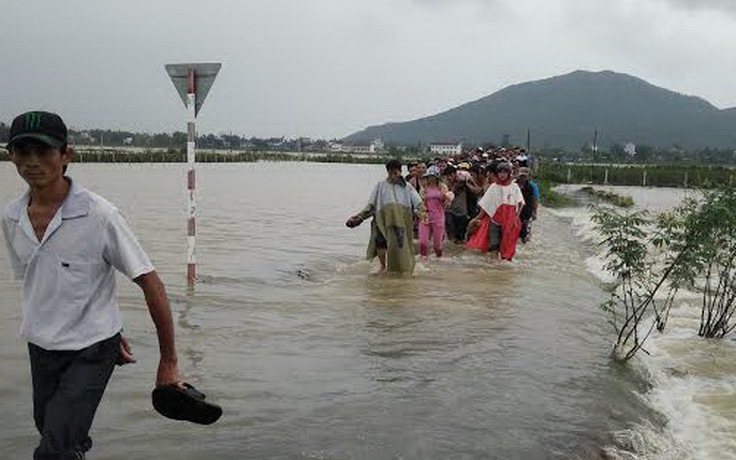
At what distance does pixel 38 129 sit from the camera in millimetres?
2879

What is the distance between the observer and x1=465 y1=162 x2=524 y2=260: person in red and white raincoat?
38.3ft

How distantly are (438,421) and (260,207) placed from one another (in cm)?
2079

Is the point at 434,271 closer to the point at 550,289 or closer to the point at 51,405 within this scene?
the point at 550,289

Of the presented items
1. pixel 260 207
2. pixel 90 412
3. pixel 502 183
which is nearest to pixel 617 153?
pixel 260 207

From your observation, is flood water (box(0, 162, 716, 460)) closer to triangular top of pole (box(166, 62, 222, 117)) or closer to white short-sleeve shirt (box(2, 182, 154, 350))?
white short-sleeve shirt (box(2, 182, 154, 350))

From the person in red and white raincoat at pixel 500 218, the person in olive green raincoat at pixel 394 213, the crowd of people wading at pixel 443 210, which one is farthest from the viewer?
the person in red and white raincoat at pixel 500 218

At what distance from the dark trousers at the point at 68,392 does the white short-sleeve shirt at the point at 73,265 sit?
2.3 inches

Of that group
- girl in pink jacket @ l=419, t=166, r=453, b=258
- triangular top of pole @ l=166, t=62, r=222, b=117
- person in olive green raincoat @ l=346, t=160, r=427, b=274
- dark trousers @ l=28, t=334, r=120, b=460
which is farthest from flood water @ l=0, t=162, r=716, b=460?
triangular top of pole @ l=166, t=62, r=222, b=117

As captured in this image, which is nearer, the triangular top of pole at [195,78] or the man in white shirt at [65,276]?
the man in white shirt at [65,276]

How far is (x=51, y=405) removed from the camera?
294 cm

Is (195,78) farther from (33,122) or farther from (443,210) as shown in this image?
Result: (33,122)

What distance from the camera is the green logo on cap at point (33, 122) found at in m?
2.88

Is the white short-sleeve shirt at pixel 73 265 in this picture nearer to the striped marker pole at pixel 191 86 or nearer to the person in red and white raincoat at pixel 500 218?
the striped marker pole at pixel 191 86

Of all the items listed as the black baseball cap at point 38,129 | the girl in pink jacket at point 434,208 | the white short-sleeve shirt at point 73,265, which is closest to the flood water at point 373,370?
the girl in pink jacket at point 434,208
